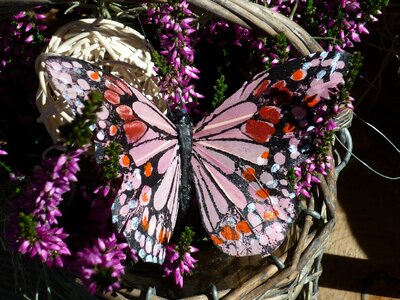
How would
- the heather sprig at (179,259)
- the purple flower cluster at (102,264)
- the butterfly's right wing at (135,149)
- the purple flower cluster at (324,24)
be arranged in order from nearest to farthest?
the purple flower cluster at (102,264) < the butterfly's right wing at (135,149) < the heather sprig at (179,259) < the purple flower cluster at (324,24)

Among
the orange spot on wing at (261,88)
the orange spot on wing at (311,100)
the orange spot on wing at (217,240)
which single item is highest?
the orange spot on wing at (261,88)

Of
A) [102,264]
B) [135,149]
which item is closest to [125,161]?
[135,149]

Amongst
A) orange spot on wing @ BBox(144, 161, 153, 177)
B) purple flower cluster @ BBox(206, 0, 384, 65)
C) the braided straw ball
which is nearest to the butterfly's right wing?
orange spot on wing @ BBox(144, 161, 153, 177)

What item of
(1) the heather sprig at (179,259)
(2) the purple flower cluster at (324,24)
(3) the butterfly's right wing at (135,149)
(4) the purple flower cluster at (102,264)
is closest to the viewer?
(4) the purple flower cluster at (102,264)

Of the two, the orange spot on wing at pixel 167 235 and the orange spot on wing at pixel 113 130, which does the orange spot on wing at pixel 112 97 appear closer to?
the orange spot on wing at pixel 113 130

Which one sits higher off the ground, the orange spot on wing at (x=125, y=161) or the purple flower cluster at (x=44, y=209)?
the orange spot on wing at (x=125, y=161)

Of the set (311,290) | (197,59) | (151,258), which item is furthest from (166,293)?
(197,59)

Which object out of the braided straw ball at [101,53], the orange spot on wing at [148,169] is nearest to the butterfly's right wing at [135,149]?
the orange spot on wing at [148,169]

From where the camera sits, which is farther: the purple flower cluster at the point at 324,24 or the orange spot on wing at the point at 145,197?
the purple flower cluster at the point at 324,24
